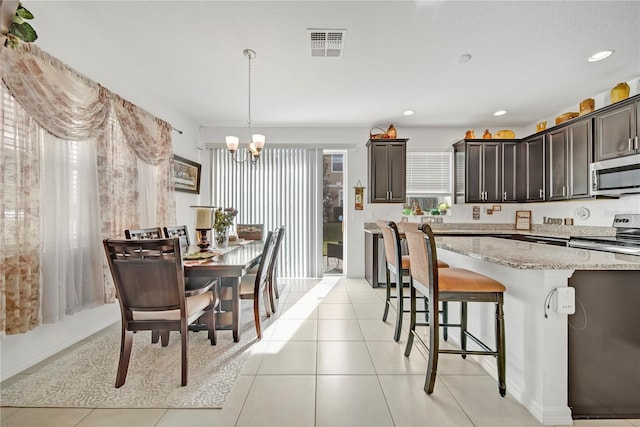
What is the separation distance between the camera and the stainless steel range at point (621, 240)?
283 centimetres

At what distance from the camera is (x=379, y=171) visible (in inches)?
182

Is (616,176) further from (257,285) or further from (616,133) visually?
(257,285)

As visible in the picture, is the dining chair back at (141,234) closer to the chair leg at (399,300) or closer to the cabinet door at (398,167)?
the chair leg at (399,300)

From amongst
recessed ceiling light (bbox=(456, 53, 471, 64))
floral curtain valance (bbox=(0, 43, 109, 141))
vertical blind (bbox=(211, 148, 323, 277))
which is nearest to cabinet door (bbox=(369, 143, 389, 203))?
vertical blind (bbox=(211, 148, 323, 277))

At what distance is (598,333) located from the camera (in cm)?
153

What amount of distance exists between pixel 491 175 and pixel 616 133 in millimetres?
1589

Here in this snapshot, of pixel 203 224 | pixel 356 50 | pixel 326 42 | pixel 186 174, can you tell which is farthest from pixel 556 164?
pixel 186 174

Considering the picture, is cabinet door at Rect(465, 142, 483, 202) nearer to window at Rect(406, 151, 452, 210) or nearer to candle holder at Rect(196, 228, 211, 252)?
window at Rect(406, 151, 452, 210)

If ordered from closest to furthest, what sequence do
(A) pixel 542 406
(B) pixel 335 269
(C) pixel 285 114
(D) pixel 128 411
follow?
(A) pixel 542 406
(D) pixel 128 411
(C) pixel 285 114
(B) pixel 335 269

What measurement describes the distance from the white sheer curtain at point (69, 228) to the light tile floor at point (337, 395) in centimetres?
55

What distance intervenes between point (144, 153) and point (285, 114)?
2010 mm

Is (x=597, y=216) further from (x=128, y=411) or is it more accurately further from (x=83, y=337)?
(x=83, y=337)

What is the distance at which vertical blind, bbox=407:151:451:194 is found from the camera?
4.97 m

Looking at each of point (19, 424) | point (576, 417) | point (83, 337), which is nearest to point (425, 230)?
point (576, 417)
